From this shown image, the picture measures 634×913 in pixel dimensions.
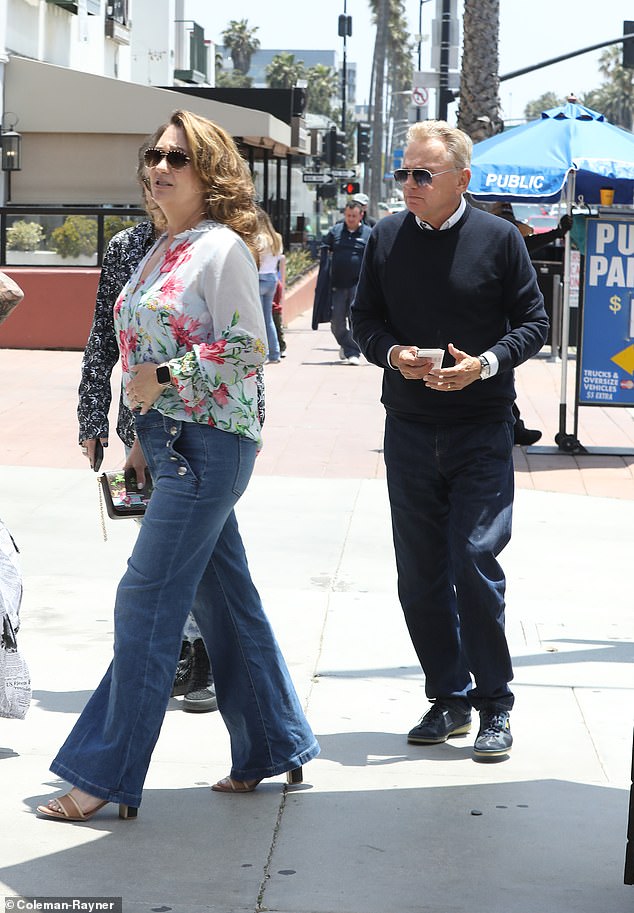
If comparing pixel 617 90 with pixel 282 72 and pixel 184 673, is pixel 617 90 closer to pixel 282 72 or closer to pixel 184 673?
pixel 282 72

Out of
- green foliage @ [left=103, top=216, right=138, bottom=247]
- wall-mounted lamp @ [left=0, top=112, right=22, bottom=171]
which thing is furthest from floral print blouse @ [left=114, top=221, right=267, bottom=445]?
wall-mounted lamp @ [left=0, top=112, right=22, bottom=171]

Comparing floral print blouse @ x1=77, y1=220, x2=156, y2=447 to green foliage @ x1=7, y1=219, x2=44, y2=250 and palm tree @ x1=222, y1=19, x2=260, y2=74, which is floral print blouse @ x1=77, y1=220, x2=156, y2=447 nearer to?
green foliage @ x1=7, y1=219, x2=44, y2=250

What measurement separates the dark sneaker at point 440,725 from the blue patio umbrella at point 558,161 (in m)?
6.22

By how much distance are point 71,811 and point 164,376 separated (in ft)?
3.98

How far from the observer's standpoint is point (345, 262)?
16062mm

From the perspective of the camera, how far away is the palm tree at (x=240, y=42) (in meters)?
116

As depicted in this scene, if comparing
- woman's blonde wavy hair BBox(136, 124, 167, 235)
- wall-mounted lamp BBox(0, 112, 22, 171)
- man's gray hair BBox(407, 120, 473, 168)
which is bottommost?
woman's blonde wavy hair BBox(136, 124, 167, 235)

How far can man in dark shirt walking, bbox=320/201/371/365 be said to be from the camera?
16.1 meters

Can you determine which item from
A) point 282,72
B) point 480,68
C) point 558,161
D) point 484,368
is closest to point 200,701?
point 484,368

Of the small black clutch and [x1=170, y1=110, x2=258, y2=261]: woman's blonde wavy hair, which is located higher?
[x1=170, y1=110, x2=258, y2=261]: woman's blonde wavy hair

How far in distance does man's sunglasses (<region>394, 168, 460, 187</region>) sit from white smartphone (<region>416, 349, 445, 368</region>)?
0.56 metres

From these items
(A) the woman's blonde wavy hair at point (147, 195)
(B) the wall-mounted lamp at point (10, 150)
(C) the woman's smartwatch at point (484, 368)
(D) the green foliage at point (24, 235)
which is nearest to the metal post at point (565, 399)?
(C) the woman's smartwatch at point (484, 368)

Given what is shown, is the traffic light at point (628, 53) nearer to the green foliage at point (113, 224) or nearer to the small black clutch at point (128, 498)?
the green foliage at point (113, 224)

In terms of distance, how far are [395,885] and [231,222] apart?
71.4 inches
